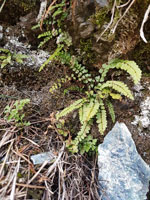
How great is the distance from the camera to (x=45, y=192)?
1780 mm

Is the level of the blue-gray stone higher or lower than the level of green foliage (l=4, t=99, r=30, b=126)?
higher

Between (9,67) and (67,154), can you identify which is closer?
(67,154)

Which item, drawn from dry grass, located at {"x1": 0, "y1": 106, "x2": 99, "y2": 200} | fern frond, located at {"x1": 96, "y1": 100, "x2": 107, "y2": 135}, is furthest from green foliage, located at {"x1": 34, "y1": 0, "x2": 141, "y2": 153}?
dry grass, located at {"x1": 0, "y1": 106, "x2": 99, "y2": 200}

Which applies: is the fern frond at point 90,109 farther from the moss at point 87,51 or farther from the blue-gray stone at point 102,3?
the blue-gray stone at point 102,3

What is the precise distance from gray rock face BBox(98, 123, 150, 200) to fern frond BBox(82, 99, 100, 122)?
1.30 feet

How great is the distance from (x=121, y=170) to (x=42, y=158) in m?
0.94

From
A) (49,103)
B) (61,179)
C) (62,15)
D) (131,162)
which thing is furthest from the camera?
(49,103)

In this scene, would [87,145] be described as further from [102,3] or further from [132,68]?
[102,3]

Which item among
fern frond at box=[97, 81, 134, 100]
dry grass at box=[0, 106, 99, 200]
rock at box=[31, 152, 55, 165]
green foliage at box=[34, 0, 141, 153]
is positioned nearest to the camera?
dry grass at box=[0, 106, 99, 200]

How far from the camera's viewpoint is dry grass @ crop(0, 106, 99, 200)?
1.73 metres

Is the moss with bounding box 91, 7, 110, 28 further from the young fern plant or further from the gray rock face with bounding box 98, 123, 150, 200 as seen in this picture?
the gray rock face with bounding box 98, 123, 150, 200

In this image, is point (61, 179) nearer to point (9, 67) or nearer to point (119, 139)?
point (119, 139)

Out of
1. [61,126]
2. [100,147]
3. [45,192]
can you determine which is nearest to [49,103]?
[61,126]

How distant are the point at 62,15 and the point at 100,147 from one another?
1745mm
